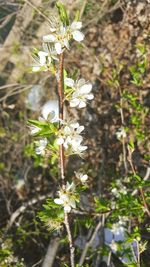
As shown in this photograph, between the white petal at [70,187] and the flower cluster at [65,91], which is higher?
the flower cluster at [65,91]

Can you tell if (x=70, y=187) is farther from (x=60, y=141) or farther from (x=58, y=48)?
(x=58, y=48)

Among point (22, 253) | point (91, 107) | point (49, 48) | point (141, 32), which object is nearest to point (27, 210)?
point (22, 253)

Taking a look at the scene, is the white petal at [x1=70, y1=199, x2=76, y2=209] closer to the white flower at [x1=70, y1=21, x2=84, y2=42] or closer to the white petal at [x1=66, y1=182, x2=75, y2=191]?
the white petal at [x1=66, y1=182, x2=75, y2=191]

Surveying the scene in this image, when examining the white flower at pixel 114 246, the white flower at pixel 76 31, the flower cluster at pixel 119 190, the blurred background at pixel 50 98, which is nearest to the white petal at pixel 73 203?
the white flower at pixel 76 31

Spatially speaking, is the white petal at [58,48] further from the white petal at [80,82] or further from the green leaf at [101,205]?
the green leaf at [101,205]

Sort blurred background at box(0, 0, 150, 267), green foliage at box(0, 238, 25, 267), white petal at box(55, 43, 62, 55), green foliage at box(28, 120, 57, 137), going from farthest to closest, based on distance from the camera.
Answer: blurred background at box(0, 0, 150, 267), green foliage at box(0, 238, 25, 267), green foliage at box(28, 120, 57, 137), white petal at box(55, 43, 62, 55)

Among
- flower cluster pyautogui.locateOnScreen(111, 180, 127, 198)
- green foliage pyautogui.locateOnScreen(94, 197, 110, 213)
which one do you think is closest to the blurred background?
flower cluster pyautogui.locateOnScreen(111, 180, 127, 198)

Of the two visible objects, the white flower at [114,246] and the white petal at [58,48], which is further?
the white flower at [114,246]

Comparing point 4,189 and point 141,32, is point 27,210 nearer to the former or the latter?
point 4,189
